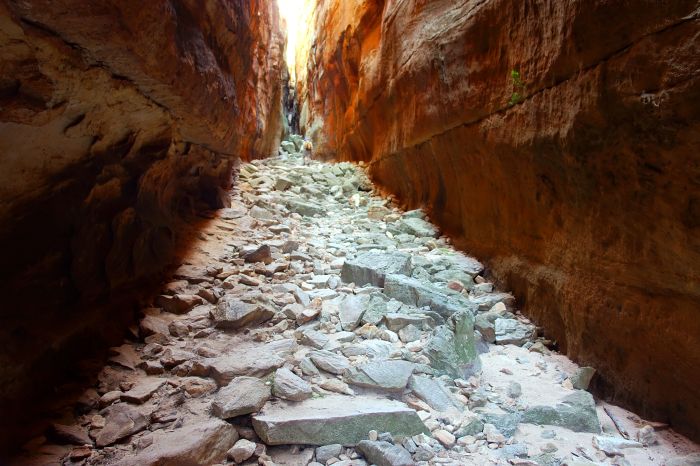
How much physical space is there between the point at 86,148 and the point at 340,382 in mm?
2178

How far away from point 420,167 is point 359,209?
1424 mm

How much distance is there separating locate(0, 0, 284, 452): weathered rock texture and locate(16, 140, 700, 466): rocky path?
1.29ft

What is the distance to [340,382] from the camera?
2398 millimetres

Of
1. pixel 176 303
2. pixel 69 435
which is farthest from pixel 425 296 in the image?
pixel 69 435

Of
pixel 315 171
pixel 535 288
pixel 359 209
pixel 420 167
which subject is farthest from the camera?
pixel 315 171

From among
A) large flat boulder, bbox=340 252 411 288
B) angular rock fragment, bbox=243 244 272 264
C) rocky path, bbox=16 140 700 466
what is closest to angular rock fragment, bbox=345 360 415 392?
rocky path, bbox=16 140 700 466

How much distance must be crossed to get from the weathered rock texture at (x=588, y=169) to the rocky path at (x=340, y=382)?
1.00ft

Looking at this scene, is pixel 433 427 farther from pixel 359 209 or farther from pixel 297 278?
pixel 359 209

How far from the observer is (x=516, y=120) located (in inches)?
131

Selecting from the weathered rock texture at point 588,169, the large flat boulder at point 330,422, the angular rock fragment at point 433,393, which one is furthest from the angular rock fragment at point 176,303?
the weathered rock texture at point 588,169

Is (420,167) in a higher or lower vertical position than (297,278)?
higher

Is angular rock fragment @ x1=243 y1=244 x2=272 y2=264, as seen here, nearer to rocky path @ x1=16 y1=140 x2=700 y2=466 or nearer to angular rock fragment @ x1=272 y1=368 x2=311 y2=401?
rocky path @ x1=16 y1=140 x2=700 y2=466

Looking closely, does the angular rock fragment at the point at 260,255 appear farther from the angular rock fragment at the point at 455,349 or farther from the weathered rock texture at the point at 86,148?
the angular rock fragment at the point at 455,349

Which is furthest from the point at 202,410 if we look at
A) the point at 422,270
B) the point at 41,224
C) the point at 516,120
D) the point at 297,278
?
the point at 516,120
